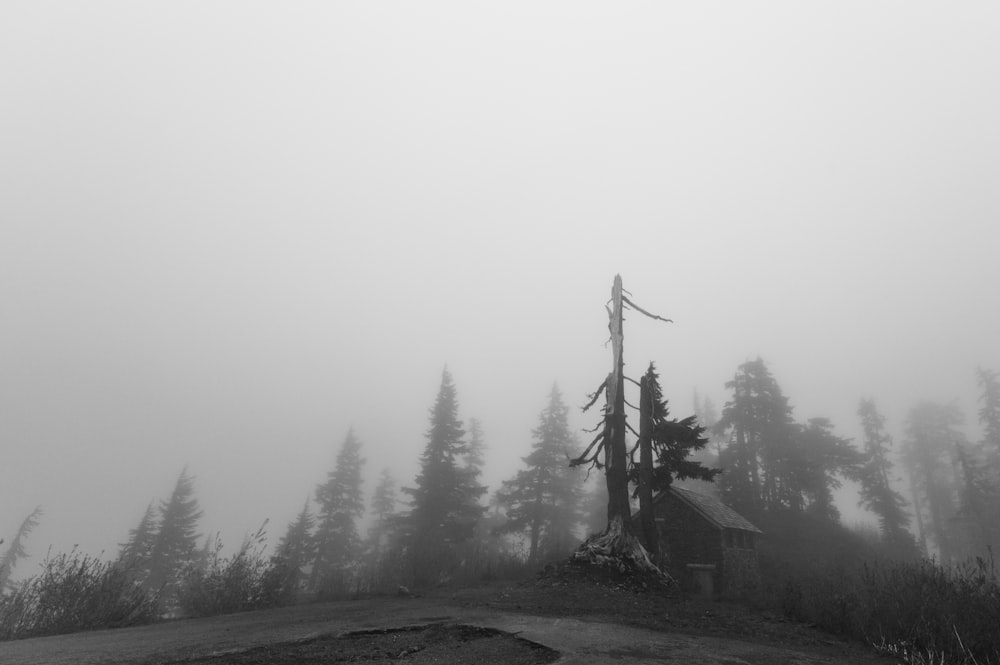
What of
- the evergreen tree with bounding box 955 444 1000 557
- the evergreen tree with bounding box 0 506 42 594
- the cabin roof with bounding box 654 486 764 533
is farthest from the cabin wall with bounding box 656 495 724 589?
the evergreen tree with bounding box 0 506 42 594

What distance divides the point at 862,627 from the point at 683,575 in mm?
19084

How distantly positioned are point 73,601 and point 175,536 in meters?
32.8

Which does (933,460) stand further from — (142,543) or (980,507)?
(142,543)

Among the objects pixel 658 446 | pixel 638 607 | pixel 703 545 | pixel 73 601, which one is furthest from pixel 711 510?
pixel 73 601

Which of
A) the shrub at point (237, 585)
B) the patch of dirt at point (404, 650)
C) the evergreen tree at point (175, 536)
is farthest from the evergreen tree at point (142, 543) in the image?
the patch of dirt at point (404, 650)

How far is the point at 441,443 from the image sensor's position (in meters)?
35.2

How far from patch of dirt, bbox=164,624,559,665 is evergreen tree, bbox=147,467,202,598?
36346 millimetres

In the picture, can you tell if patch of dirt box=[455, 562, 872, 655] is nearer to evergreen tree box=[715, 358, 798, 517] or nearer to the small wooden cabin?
the small wooden cabin

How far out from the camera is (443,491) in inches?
1308

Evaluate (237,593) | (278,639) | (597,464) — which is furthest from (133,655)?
(597,464)

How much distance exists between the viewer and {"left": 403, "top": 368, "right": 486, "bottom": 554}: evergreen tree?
32.2 meters

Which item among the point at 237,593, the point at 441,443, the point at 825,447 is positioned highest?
the point at 825,447

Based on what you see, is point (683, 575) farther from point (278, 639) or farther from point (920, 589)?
point (278, 639)

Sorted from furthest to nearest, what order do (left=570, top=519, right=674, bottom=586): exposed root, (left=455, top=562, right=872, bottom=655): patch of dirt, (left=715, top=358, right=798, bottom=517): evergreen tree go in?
(left=715, top=358, right=798, bottom=517): evergreen tree, (left=570, top=519, right=674, bottom=586): exposed root, (left=455, top=562, right=872, bottom=655): patch of dirt
